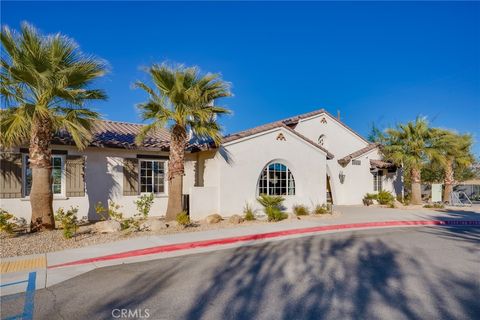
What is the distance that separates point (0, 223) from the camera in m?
9.31

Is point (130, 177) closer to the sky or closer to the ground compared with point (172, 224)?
closer to the sky

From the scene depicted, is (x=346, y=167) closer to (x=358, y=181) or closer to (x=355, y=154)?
(x=355, y=154)

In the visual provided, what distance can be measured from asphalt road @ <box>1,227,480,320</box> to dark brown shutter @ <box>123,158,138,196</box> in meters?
6.97

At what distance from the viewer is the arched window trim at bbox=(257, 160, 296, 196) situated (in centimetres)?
1562

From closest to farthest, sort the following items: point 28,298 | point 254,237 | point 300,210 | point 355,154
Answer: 1. point 28,298
2. point 254,237
3. point 300,210
4. point 355,154

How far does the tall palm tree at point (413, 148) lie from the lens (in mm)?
20625

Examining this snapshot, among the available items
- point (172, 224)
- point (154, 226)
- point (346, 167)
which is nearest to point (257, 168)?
point (172, 224)

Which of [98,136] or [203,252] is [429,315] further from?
[98,136]

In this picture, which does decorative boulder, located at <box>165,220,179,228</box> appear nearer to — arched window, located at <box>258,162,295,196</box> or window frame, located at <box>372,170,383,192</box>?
arched window, located at <box>258,162,295,196</box>

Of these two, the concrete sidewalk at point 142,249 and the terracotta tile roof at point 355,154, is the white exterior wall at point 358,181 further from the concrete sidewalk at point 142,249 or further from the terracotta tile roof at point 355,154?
the concrete sidewalk at point 142,249

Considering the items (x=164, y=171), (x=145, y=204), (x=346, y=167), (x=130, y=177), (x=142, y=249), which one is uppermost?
(x=346, y=167)

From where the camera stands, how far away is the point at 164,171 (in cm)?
1501

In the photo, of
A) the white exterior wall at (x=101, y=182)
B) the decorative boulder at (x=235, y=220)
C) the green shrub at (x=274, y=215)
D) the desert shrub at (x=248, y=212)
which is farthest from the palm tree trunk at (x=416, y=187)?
the white exterior wall at (x=101, y=182)

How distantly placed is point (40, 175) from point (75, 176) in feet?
8.60
